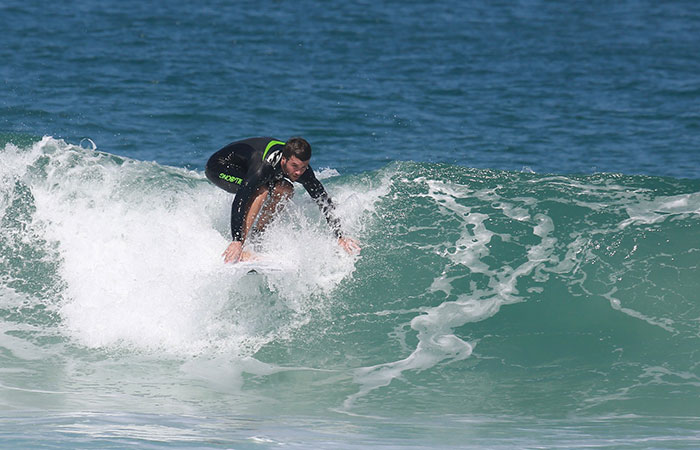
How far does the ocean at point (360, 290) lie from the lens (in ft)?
20.9

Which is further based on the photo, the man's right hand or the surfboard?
the surfboard

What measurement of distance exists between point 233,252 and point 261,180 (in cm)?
67

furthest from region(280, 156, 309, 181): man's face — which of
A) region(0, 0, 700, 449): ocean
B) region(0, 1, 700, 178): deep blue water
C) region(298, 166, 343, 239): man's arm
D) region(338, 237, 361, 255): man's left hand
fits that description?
region(0, 1, 700, 178): deep blue water

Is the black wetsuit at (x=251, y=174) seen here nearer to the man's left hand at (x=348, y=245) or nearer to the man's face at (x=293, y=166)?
the man's left hand at (x=348, y=245)

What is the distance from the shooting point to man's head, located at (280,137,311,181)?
A: 7211mm

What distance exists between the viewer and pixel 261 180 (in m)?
7.75

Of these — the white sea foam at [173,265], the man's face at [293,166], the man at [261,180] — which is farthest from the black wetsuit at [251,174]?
the white sea foam at [173,265]

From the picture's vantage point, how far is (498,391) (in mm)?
6984

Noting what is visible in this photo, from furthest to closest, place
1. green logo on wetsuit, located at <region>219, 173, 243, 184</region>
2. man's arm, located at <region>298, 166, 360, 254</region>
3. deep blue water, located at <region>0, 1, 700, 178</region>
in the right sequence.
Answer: deep blue water, located at <region>0, 1, 700, 178</region>, green logo on wetsuit, located at <region>219, 173, 243, 184</region>, man's arm, located at <region>298, 166, 360, 254</region>

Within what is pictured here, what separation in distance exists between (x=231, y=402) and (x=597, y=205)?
4.85 meters

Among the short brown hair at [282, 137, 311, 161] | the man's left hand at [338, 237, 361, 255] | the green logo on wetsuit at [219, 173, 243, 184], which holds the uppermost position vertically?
the green logo on wetsuit at [219, 173, 243, 184]

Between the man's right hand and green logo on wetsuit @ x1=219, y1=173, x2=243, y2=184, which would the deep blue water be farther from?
the man's right hand

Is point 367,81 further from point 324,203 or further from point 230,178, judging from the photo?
point 324,203

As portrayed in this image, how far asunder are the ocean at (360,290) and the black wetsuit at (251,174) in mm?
527
